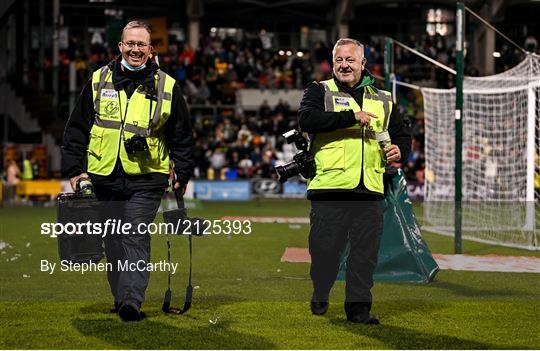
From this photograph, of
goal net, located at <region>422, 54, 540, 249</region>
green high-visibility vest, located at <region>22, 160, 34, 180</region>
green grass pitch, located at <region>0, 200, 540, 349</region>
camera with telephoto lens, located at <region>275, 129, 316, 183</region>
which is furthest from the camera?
green high-visibility vest, located at <region>22, 160, 34, 180</region>

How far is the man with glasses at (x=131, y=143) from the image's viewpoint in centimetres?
820

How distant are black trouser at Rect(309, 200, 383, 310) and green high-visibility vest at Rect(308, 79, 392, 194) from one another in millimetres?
178

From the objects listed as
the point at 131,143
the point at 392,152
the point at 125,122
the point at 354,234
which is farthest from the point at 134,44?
the point at 354,234

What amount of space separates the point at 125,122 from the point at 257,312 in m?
1.97

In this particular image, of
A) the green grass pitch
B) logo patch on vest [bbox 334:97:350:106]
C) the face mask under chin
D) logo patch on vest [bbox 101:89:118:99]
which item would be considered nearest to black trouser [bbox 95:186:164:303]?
the green grass pitch

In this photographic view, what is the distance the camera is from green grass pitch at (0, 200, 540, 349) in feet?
24.8

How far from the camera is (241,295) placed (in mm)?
10375

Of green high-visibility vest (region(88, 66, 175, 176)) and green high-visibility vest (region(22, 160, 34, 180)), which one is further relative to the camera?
green high-visibility vest (region(22, 160, 34, 180))

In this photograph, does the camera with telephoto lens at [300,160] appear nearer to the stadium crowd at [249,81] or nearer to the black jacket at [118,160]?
the black jacket at [118,160]

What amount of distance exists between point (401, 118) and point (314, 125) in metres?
0.93

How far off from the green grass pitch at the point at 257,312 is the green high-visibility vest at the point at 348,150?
3.51ft

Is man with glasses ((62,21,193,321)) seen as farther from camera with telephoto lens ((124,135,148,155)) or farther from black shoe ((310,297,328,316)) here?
black shoe ((310,297,328,316))

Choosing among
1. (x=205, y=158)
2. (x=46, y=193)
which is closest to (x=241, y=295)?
(x=46, y=193)

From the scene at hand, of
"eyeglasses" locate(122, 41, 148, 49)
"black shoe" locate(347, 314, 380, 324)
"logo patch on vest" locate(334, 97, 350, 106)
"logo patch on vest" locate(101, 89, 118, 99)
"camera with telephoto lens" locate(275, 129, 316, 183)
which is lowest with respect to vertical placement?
"black shoe" locate(347, 314, 380, 324)
